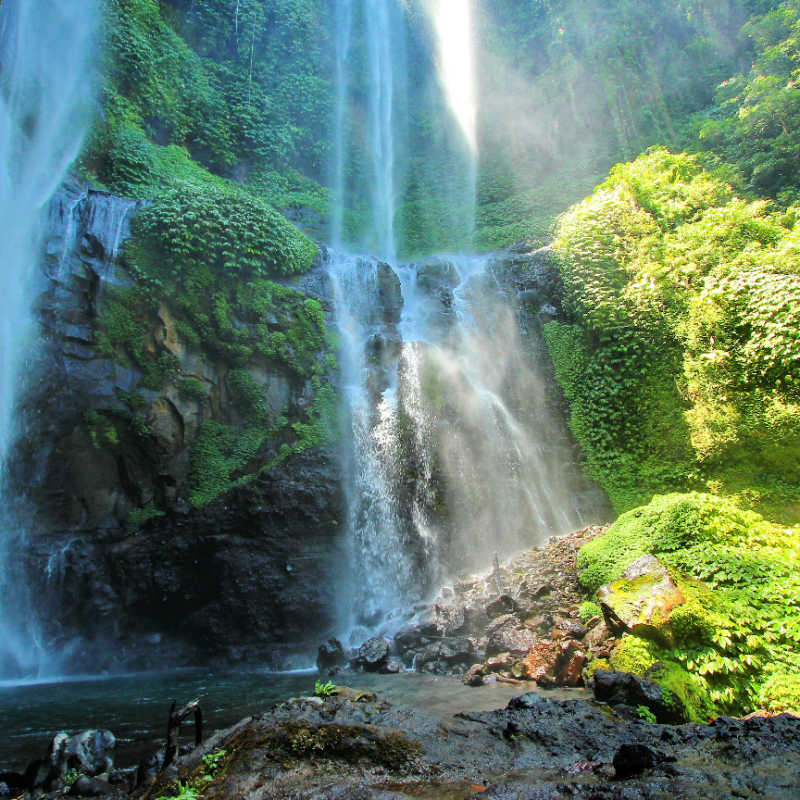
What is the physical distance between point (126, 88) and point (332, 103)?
30.5 ft

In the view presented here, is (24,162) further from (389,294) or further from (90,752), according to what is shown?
(90,752)

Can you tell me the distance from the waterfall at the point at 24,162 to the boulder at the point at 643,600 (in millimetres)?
11462

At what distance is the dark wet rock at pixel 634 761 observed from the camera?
2805 millimetres

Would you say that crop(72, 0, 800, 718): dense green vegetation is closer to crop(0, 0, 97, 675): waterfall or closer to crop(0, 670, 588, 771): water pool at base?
crop(0, 0, 97, 675): waterfall

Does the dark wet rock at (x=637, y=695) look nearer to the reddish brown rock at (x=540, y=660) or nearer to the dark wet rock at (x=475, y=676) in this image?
the reddish brown rock at (x=540, y=660)

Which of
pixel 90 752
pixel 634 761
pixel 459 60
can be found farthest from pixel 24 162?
pixel 459 60

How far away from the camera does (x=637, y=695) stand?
4730 millimetres

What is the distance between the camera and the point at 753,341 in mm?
9141

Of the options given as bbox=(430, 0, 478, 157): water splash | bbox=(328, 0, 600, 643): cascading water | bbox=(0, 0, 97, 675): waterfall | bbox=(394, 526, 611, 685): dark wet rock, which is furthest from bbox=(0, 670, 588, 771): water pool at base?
bbox=(430, 0, 478, 157): water splash

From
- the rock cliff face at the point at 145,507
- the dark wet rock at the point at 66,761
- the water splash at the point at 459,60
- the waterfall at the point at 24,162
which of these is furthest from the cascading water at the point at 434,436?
the water splash at the point at 459,60

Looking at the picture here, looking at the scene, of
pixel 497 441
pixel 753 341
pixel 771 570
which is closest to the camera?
pixel 771 570

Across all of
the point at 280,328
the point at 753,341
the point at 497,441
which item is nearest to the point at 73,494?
the point at 280,328

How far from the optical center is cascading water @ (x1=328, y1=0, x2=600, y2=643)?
11125mm

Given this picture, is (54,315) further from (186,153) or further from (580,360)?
(580,360)
